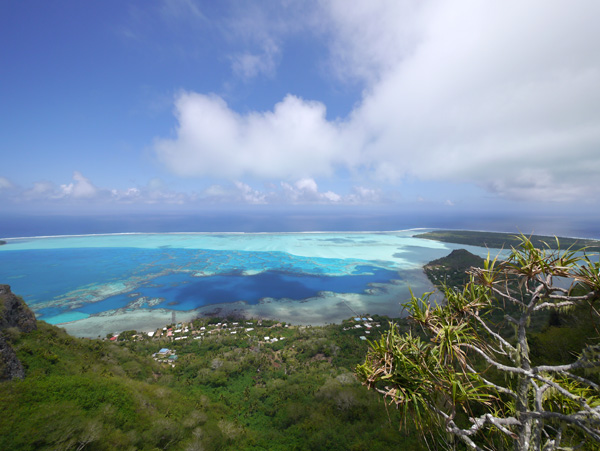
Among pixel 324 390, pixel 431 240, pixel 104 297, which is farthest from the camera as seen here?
pixel 431 240

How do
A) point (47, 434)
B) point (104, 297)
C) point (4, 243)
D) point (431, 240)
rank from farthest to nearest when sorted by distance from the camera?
point (431, 240)
point (4, 243)
point (104, 297)
point (47, 434)

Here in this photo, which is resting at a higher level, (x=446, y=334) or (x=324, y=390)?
(x=446, y=334)

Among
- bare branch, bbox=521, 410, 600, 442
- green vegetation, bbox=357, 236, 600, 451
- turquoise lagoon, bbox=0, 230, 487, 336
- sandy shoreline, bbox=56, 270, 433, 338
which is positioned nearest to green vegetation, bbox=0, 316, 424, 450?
sandy shoreline, bbox=56, 270, 433, 338

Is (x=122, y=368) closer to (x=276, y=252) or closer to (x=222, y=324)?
(x=222, y=324)

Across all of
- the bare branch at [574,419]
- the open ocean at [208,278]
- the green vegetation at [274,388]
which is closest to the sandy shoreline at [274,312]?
the open ocean at [208,278]

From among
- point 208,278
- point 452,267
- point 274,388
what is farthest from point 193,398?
point 452,267

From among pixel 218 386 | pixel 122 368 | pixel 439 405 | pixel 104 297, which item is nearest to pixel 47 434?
pixel 122 368

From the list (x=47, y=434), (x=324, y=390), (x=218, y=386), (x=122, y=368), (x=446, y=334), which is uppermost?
(x=446, y=334)

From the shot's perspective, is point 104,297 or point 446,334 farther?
point 104,297
